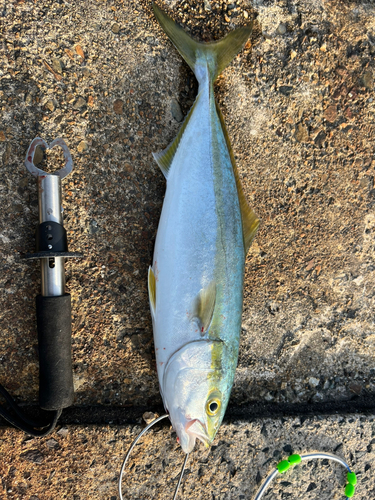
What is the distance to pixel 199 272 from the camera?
1.68 meters

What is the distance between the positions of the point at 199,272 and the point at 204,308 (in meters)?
0.17

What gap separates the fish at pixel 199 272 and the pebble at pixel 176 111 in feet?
0.41

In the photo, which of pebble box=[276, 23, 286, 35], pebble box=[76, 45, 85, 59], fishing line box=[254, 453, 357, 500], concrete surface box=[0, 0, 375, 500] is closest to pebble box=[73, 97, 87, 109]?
concrete surface box=[0, 0, 375, 500]

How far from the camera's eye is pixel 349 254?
220 cm

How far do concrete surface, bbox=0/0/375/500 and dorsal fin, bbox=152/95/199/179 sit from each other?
0.32 feet

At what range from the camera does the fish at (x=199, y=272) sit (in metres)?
1.64

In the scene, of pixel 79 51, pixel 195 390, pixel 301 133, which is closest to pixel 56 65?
pixel 79 51

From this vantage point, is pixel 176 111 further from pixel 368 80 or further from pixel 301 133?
pixel 368 80

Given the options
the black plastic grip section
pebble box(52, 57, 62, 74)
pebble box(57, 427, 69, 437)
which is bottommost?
pebble box(57, 427, 69, 437)

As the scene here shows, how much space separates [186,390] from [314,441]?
1.00m

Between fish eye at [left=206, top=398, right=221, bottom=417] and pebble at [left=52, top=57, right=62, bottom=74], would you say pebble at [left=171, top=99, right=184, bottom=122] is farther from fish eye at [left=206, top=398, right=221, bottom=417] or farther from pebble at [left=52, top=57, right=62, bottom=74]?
fish eye at [left=206, top=398, right=221, bottom=417]

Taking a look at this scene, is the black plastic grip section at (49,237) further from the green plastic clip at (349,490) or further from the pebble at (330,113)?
the green plastic clip at (349,490)

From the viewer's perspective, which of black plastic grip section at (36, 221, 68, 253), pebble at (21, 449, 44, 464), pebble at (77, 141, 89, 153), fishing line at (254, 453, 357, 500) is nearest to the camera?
black plastic grip section at (36, 221, 68, 253)

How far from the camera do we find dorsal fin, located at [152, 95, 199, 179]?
6.03 ft
